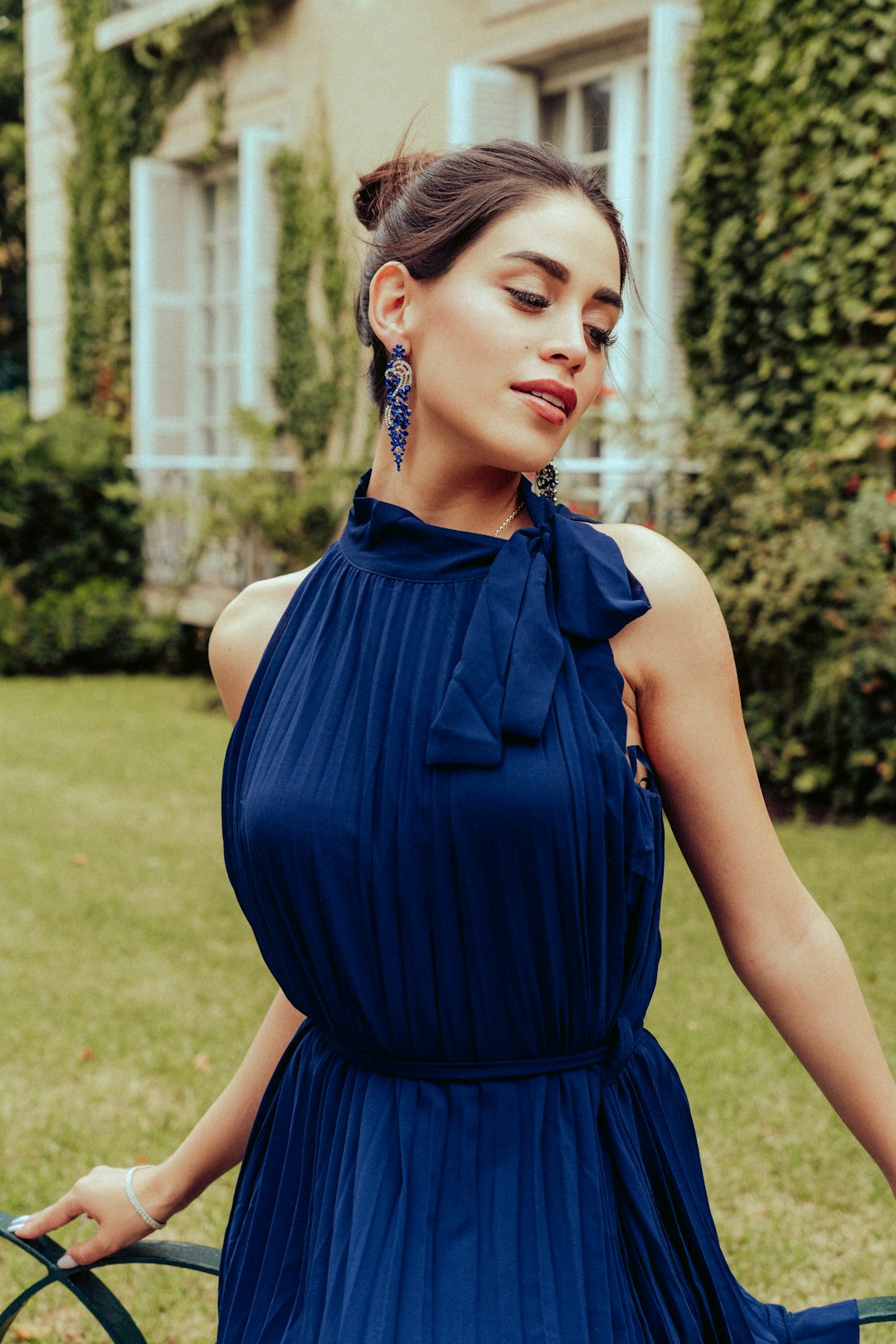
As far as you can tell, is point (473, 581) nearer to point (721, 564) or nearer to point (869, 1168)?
point (869, 1168)

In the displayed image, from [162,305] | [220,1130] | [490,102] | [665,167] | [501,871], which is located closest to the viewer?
[501,871]

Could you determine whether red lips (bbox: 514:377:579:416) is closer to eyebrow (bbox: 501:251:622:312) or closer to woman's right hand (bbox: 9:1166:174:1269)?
eyebrow (bbox: 501:251:622:312)

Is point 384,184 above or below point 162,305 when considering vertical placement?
below

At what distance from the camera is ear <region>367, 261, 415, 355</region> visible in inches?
56.5

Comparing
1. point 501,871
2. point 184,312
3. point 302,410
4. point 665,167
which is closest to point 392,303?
point 501,871

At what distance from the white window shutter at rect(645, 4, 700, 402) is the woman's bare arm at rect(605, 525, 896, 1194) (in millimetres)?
5753

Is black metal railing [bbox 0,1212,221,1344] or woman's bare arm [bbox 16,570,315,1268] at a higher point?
woman's bare arm [bbox 16,570,315,1268]

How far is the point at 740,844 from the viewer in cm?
136

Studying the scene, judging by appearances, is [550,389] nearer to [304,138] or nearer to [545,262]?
[545,262]

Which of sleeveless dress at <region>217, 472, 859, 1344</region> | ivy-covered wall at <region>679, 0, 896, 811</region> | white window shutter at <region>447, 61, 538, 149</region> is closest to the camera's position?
sleeveless dress at <region>217, 472, 859, 1344</region>

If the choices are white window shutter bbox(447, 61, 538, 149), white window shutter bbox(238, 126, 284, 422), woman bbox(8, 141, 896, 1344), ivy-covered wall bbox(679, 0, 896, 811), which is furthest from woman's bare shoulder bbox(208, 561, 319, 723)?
white window shutter bbox(238, 126, 284, 422)

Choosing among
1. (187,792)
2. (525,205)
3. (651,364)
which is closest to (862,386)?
(651,364)

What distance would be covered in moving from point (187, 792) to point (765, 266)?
3687mm

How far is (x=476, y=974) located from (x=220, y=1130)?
0.49 metres
